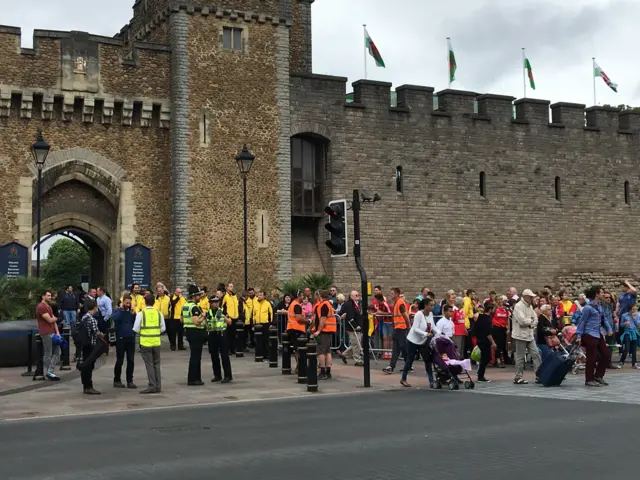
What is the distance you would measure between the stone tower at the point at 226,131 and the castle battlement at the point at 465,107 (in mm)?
1670

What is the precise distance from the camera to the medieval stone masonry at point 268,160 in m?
26.5

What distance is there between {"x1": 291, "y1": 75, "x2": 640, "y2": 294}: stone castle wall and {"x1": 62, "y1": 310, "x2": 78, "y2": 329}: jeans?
10311 millimetres

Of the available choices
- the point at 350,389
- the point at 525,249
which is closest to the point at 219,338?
the point at 350,389

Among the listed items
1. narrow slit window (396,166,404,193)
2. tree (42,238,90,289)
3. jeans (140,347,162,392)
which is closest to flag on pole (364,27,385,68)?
narrow slit window (396,166,404,193)

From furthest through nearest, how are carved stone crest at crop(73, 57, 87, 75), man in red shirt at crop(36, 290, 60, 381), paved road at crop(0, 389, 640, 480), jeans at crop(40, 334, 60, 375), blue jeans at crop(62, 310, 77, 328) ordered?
carved stone crest at crop(73, 57, 87, 75) → blue jeans at crop(62, 310, 77, 328) → jeans at crop(40, 334, 60, 375) → man in red shirt at crop(36, 290, 60, 381) → paved road at crop(0, 389, 640, 480)

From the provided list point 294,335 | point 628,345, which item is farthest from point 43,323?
point 628,345

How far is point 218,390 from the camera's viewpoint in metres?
15.7

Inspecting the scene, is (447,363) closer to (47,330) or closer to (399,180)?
(47,330)

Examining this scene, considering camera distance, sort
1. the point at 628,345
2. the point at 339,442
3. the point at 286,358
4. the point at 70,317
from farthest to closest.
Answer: the point at 70,317
the point at 628,345
the point at 286,358
the point at 339,442

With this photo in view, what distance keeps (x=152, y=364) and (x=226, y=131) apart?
13896 mm

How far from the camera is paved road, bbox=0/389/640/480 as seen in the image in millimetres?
8148

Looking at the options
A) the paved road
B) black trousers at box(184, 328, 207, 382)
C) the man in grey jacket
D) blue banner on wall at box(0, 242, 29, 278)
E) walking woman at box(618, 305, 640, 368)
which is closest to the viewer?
the paved road

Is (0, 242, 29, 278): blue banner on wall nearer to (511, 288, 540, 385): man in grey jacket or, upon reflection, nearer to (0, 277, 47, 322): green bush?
(0, 277, 47, 322): green bush

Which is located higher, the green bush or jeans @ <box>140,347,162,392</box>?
the green bush
